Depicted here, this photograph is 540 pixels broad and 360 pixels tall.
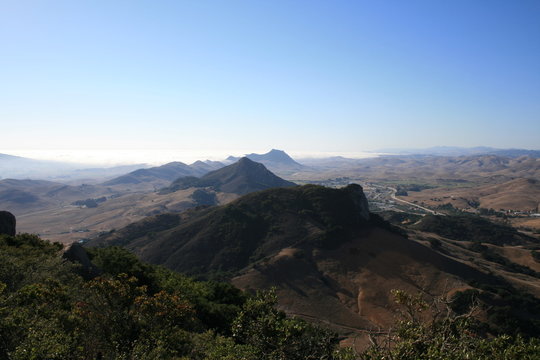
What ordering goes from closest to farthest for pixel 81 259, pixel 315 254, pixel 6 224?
pixel 81 259, pixel 6 224, pixel 315 254

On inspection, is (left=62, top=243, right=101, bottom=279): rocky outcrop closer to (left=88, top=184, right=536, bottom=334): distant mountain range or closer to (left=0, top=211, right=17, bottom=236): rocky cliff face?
(left=0, top=211, right=17, bottom=236): rocky cliff face

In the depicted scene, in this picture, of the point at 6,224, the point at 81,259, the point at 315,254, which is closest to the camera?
the point at 81,259

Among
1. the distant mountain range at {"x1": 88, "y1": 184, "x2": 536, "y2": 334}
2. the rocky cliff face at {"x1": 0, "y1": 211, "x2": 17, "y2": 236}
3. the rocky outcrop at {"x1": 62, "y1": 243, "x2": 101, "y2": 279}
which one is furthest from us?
the distant mountain range at {"x1": 88, "y1": 184, "x2": 536, "y2": 334}

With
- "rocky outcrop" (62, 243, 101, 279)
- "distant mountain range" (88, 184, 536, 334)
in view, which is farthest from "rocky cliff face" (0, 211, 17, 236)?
"distant mountain range" (88, 184, 536, 334)

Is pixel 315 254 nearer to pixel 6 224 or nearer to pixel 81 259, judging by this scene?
pixel 81 259

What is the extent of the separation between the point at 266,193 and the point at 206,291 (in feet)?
224

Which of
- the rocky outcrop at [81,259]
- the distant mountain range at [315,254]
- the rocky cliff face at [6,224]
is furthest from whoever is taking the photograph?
the distant mountain range at [315,254]

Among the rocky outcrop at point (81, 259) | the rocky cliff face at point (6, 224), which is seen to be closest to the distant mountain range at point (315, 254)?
the rocky outcrop at point (81, 259)

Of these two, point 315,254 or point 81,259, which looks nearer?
point 81,259

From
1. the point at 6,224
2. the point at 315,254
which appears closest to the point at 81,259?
the point at 6,224

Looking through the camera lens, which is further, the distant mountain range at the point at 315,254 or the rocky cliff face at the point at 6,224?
the distant mountain range at the point at 315,254

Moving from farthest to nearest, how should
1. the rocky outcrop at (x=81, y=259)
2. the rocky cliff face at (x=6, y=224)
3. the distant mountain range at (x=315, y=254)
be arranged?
the distant mountain range at (x=315, y=254) < the rocky cliff face at (x=6, y=224) < the rocky outcrop at (x=81, y=259)

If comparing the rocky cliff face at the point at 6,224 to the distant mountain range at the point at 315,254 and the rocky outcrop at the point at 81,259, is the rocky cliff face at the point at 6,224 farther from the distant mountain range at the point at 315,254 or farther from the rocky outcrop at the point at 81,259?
the distant mountain range at the point at 315,254

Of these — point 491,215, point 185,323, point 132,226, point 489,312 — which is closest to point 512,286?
point 489,312
